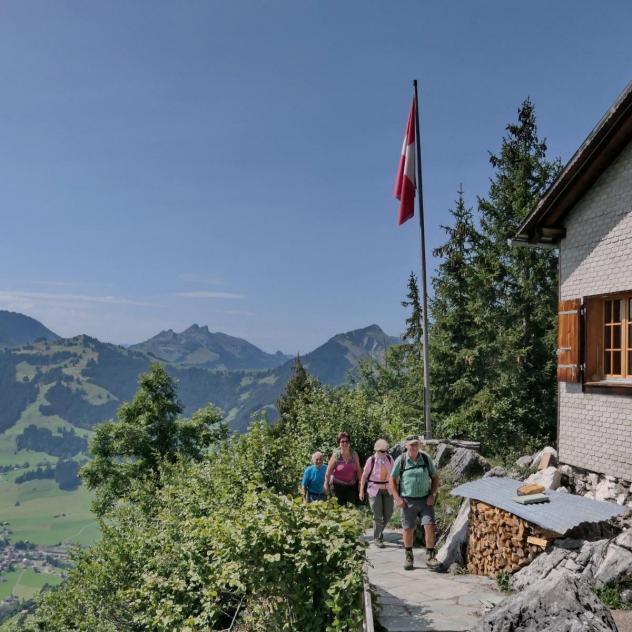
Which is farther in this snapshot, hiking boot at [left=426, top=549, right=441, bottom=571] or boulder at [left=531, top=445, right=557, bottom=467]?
boulder at [left=531, top=445, right=557, bottom=467]

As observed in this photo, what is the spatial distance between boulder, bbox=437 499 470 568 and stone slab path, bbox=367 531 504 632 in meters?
0.32

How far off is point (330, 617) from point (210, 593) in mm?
1479

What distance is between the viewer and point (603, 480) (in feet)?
34.2

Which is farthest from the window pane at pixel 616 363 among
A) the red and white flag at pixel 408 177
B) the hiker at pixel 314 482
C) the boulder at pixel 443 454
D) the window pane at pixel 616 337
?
the red and white flag at pixel 408 177

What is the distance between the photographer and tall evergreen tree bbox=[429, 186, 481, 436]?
26.6 m

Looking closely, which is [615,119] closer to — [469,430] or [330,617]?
[330,617]

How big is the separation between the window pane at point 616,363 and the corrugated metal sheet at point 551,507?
8.75 ft

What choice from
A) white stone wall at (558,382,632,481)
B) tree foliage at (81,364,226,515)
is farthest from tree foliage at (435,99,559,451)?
tree foliage at (81,364,226,515)

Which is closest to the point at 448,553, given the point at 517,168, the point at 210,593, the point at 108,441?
the point at 210,593

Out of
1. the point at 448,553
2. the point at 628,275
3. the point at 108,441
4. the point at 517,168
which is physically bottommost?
the point at 108,441

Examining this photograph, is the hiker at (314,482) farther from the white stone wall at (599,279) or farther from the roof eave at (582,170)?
the roof eave at (582,170)

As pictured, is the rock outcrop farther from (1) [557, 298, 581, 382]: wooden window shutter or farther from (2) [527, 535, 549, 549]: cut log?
(1) [557, 298, 581, 382]: wooden window shutter

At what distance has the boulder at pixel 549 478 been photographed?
10734 millimetres

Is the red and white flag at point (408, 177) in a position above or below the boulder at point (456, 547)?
above
